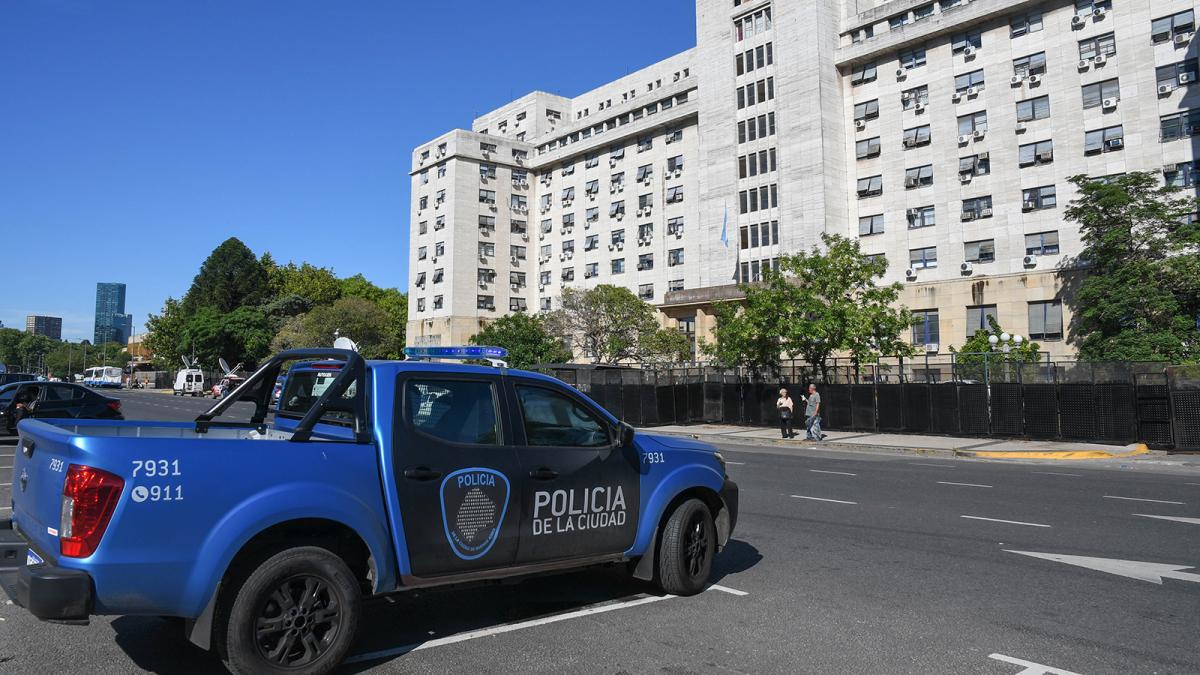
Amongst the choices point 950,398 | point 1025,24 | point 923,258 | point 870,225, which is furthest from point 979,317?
point 950,398

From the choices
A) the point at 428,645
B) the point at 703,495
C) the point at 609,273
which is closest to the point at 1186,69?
the point at 609,273

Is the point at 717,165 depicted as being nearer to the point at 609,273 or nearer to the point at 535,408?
the point at 609,273

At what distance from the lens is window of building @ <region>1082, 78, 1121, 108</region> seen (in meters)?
38.5

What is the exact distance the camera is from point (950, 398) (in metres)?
26.6

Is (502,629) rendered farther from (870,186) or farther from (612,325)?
(870,186)

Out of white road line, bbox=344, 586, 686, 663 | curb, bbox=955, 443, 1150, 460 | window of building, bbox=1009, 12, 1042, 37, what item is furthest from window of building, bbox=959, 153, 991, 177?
white road line, bbox=344, 586, 686, 663

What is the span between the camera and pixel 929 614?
550 cm

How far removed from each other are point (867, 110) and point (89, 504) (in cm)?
5012

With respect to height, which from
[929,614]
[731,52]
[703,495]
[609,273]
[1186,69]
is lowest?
[929,614]

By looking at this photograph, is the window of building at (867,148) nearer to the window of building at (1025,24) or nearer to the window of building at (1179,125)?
the window of building at (1025,24)

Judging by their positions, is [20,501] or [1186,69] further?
[1186,69]

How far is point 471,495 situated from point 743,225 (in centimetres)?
4844

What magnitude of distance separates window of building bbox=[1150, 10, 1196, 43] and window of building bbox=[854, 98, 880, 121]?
548 inches

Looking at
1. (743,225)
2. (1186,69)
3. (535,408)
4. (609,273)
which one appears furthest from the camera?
(609,273)
